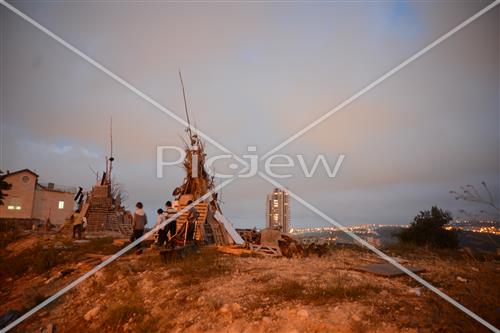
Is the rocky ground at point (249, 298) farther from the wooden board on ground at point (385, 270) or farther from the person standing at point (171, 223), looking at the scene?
the person standing at point (171, 223)

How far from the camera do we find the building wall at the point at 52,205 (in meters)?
37.7

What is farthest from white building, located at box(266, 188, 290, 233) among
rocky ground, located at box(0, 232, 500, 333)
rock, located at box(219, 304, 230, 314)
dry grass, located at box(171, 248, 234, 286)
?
rock, located at box(219, 304, 230, 314)

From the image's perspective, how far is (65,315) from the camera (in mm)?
7145

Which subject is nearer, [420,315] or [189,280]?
[420,315]

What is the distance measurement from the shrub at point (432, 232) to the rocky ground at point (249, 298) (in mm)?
9959

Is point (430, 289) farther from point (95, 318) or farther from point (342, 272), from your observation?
point (95, 318)

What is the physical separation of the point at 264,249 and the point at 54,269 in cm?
781

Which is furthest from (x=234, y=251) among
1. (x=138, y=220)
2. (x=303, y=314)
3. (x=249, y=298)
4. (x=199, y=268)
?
(x=303, y=314)

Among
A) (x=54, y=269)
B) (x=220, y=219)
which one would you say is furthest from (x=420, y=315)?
(x=220, y=219)

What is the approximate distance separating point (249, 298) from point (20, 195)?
4075cm

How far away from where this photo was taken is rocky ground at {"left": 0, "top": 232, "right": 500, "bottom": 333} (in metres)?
4.76

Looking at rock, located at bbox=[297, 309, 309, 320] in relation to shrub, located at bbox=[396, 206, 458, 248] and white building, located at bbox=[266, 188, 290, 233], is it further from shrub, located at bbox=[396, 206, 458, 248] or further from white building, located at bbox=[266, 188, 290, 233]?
white building, located at bbox=[266, 188, 290, 233]

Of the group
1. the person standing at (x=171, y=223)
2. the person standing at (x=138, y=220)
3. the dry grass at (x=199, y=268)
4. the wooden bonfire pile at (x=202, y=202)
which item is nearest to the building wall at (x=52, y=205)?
the wooden bonfire pile at (x=202, y=202)

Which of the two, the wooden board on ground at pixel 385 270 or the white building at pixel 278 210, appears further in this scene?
the white building at pixel 278 210
